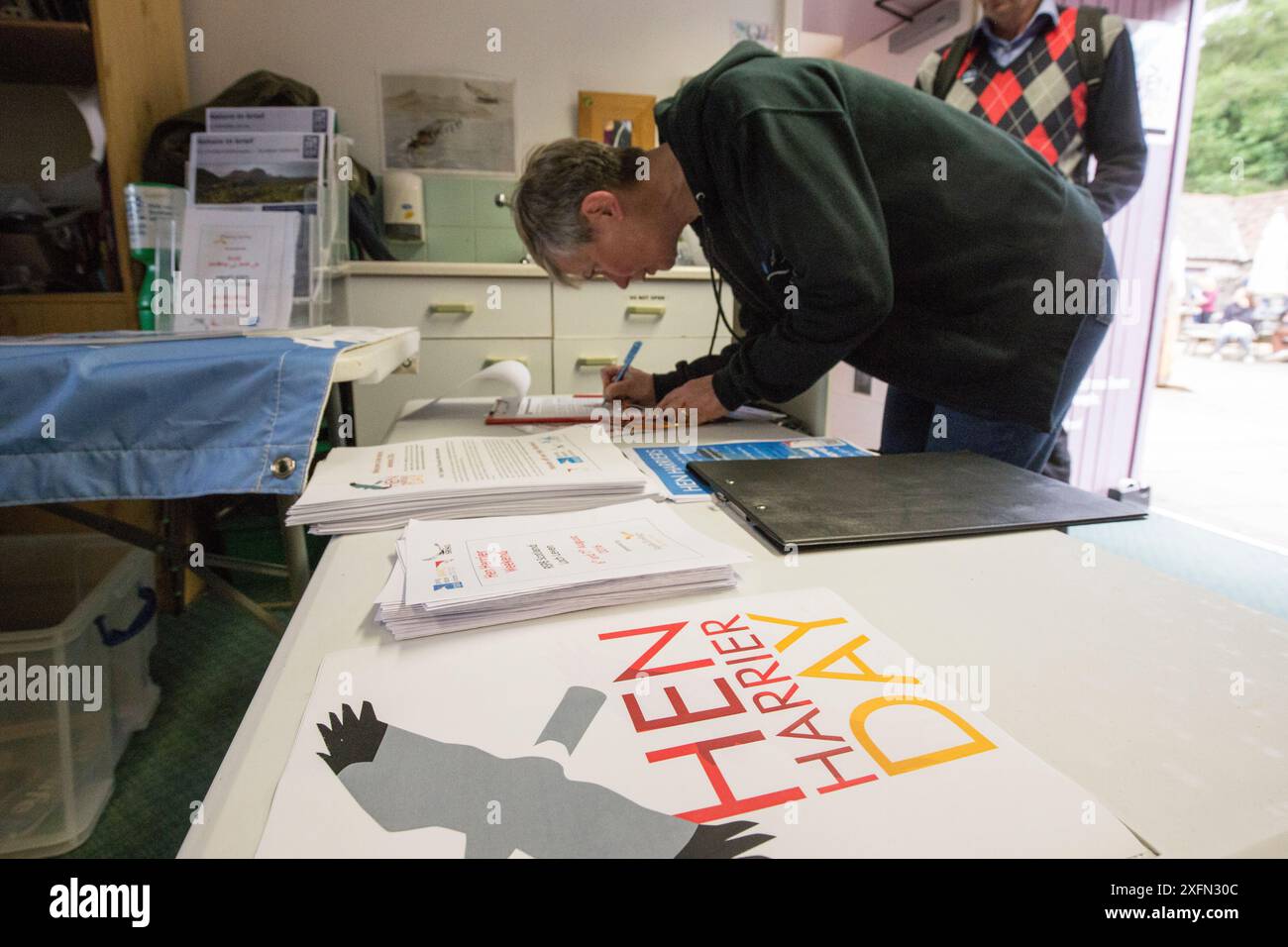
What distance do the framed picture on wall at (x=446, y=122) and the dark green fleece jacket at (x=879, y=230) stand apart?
5.29ft

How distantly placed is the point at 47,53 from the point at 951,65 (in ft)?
7.30

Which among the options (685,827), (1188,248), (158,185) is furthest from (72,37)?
(1188,248)

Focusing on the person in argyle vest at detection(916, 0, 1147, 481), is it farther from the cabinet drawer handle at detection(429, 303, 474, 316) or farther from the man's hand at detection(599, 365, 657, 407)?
the cabinet drawer handle at detection(429, 303, 474, 316)

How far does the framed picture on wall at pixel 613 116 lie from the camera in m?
2.43

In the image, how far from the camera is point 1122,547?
2.31 metres

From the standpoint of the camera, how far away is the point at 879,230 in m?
0.85

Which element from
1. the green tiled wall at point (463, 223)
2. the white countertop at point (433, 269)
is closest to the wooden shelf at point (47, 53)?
the white countertop at point (433, 269)

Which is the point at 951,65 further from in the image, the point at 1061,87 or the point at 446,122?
the point at 446,122

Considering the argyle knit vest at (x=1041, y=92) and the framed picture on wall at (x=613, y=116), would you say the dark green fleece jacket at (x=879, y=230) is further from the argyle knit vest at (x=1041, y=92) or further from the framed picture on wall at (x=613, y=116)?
the framed picture on wall at (x=613, y=116)

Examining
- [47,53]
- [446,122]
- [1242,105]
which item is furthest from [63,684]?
[1242,105]

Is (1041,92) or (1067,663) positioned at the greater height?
(1041,92)

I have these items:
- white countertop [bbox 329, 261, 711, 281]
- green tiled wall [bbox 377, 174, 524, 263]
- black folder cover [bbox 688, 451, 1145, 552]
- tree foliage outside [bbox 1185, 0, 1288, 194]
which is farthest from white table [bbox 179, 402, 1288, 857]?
tree foliage outside [bbox 1185, 0, 1288, 194]

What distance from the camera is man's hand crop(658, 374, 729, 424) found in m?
1.06
